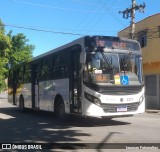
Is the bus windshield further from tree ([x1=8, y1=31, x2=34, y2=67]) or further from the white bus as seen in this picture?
tree ([x1=8, y1=31, x2=34, y2=67])

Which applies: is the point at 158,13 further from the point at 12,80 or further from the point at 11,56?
the point at 11,56

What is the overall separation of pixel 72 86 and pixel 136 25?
18456 mm

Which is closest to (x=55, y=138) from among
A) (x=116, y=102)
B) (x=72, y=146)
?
(x=72, y=146)

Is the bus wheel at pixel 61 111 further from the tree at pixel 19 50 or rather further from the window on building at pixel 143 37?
the tree at pixel 19 50

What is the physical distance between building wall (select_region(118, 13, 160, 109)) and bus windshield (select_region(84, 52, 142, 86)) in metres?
13.7

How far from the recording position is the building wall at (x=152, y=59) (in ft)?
90.1

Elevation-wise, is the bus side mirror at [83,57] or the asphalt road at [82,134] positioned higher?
the bus side mirror at [83,57]

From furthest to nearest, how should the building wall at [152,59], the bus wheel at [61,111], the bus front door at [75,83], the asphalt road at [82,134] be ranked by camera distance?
the building wall at [152,59] → the bus wheel at [61,111] → the bus front door at [75,83] → the asphalt road at [82,134]

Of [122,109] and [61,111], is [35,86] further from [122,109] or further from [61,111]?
[122,109]

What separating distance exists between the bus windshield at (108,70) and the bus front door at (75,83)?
1.96 ft

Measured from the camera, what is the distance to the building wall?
2745cm

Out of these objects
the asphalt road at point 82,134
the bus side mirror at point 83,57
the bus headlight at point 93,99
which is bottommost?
the asphalt road at point 82,134

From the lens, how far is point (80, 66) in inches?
527

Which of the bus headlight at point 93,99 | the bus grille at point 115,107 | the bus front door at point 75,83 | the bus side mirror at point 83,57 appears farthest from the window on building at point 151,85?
the bus headlight at point 93,99
